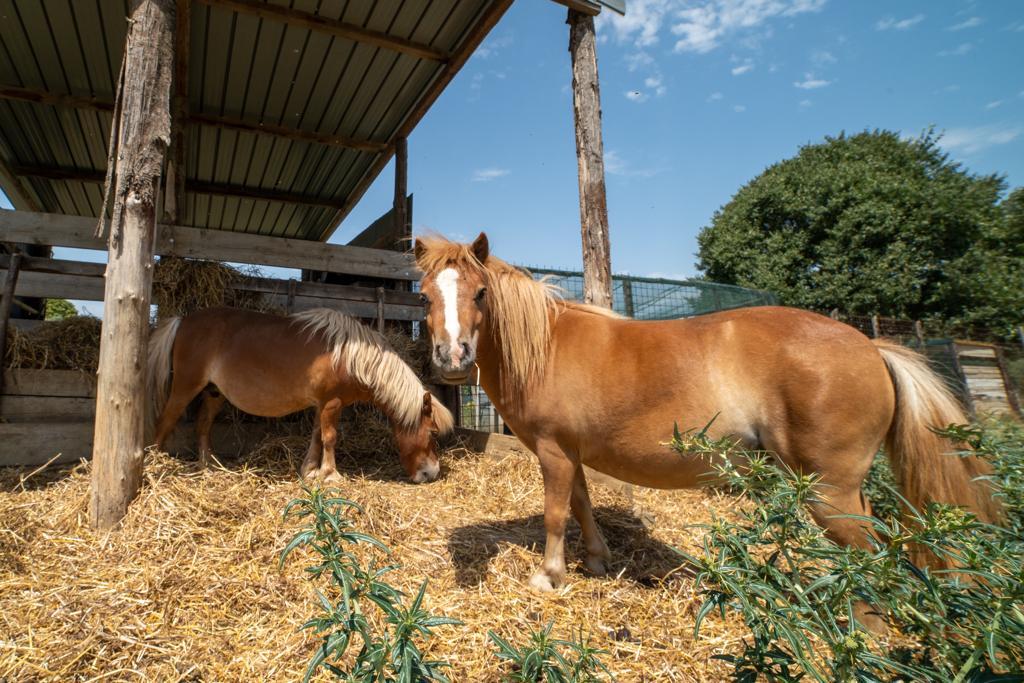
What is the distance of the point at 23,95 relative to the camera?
586cm

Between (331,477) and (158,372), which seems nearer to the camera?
(331,477)

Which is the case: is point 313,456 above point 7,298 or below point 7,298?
below

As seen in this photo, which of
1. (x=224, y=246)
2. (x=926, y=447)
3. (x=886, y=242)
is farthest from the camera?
(x=886, y=242)

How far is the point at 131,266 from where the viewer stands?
3406 millimetres

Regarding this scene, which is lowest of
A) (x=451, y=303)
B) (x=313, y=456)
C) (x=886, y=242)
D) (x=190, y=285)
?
(x=313, y=456)

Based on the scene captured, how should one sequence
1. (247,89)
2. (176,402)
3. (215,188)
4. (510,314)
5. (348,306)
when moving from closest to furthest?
1. (510,314)
2. (176,402)
3. (348,306)
4. (247,89)
5. (215,188)

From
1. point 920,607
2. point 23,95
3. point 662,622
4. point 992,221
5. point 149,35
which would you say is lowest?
point 662,622

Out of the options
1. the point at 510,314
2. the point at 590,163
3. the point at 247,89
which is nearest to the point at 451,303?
the point at 510,314

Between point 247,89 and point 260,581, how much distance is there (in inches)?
245

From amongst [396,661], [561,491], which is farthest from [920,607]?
[561,491]

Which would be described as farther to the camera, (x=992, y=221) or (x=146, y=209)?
(x=992, y=221)

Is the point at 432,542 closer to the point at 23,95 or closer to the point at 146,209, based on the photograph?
the point at 146,209

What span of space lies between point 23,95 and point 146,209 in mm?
4501

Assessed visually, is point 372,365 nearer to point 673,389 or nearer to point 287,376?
point 287,376
